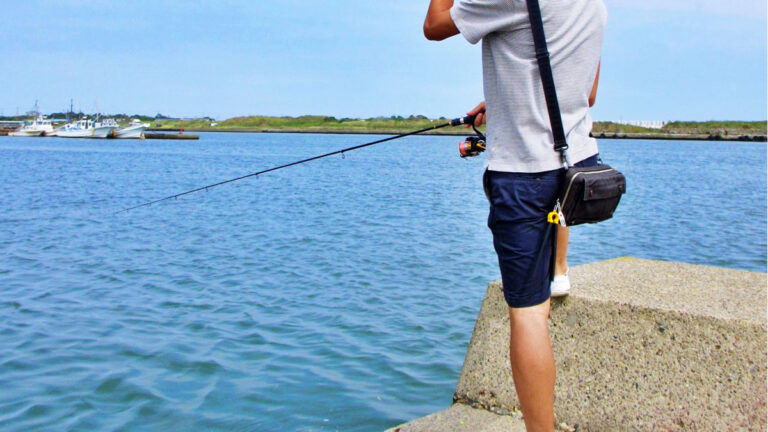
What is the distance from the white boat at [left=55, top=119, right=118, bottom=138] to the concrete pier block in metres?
84.0

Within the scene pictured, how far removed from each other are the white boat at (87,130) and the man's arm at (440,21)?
84427mm

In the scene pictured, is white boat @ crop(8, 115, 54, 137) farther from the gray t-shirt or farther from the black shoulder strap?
the black shoulder strap

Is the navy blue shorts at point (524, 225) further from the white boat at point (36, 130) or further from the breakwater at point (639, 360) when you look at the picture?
the white boat at point (36, 130)

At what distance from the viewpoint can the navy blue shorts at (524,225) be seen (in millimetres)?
1985

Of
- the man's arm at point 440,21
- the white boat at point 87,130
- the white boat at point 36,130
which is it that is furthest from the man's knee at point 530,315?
the white boat at point 36,130

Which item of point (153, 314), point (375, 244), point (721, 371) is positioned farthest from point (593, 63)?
point (375, 244)

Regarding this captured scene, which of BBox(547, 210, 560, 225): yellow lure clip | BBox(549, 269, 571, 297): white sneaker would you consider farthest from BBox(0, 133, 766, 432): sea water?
BBox(547, 210, 560, 225): yellow lure clip

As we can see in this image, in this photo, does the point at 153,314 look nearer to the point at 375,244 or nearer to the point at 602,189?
the point at 375,244

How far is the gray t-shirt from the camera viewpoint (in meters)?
1.97

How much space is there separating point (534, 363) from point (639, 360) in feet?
2.68

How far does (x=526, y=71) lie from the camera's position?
6.52 feet

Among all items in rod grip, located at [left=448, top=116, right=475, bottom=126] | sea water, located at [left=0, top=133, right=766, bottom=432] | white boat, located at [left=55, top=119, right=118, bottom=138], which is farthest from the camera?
white boat, located at [left=55, top=119, right=118, bottom=138]

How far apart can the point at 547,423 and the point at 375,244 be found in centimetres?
808

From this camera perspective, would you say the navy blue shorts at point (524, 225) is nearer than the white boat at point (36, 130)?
Yes
